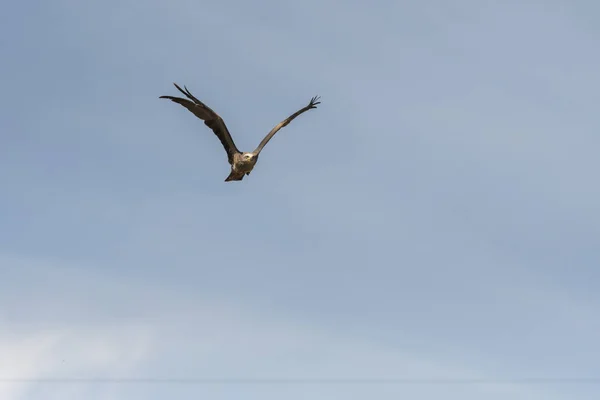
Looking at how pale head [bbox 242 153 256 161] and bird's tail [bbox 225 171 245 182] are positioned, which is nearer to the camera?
pale head [bbox 242 153 256 161]

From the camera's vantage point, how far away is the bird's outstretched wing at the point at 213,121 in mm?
44844

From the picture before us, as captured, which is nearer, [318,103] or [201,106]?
[201,106]

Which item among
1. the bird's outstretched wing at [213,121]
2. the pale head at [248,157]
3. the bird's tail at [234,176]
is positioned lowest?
the bird's tail at [234,176]

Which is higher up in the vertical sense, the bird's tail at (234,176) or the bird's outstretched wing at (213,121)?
the bird's outstretched wing at (213,121)

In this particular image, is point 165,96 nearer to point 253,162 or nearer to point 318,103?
point 253,162

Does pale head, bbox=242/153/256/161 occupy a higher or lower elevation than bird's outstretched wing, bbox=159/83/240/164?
lower

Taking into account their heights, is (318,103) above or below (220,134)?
above

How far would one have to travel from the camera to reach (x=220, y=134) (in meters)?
45.5

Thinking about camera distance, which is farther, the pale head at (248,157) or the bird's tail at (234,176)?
the bird's tail at (234,176)

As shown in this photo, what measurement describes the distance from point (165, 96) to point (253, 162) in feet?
17.3

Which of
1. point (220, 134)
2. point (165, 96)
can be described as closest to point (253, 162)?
point (220, 134)

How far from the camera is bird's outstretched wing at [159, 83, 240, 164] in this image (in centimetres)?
4484

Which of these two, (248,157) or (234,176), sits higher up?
(248,157)

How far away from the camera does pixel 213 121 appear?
45.5 meters
